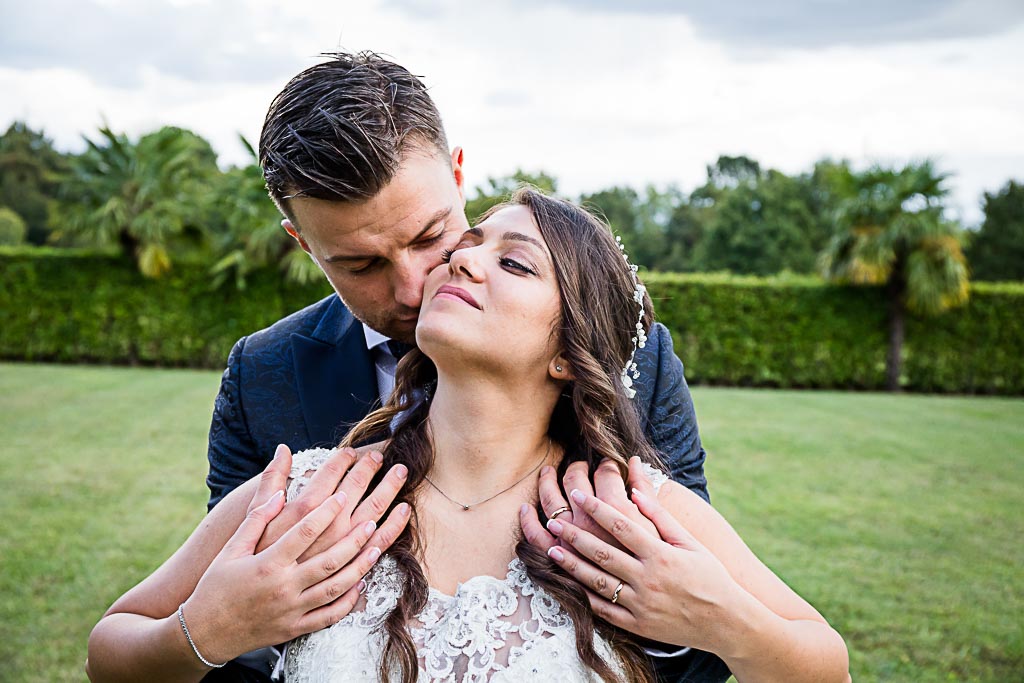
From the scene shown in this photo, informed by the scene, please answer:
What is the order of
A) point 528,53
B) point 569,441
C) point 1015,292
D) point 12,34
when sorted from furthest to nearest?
point 1015,292 < point 12,34 < point 528,53 < point 569,441

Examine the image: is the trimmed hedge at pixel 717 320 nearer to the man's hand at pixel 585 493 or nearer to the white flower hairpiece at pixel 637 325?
the white flower hairpiece at pixel 637 325

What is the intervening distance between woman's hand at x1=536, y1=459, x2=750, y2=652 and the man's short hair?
1.34m

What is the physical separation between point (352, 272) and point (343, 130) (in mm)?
525

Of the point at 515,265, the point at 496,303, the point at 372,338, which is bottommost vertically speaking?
the point at 372,338

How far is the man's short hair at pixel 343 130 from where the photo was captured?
2748mm

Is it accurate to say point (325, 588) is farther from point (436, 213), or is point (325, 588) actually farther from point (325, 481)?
point (436, 213)

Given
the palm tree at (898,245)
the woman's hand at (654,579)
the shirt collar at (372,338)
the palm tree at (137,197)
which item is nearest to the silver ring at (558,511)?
the woman's hand at (654,579)

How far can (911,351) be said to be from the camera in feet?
59.8

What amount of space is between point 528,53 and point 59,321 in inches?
492

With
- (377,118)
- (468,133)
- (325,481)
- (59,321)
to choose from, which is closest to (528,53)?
(468,133)

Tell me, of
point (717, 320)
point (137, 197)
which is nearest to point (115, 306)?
point (137, 197)

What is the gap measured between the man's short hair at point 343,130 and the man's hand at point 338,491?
928mm

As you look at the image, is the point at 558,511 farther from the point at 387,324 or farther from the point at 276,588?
the point at 387,324

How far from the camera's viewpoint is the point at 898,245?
57.4 ft
